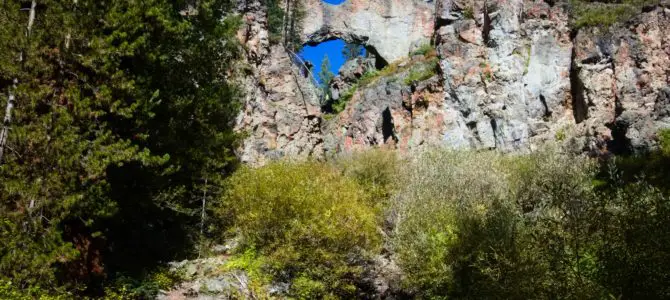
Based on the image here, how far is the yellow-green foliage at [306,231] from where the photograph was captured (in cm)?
2152

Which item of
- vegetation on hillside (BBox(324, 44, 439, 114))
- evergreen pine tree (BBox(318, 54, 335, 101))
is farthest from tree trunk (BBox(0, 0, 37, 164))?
evergreen pine tree (BBox(318, 54, 335, 101))

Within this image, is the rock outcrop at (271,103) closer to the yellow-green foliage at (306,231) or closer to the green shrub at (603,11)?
the yellow-green foliage at (306,231)

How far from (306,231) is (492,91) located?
95.6 feet

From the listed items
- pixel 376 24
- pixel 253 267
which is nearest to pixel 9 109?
pixel 253 267

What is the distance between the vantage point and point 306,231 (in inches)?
853

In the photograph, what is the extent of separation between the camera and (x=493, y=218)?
18609 mm

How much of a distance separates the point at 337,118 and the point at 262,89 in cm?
856

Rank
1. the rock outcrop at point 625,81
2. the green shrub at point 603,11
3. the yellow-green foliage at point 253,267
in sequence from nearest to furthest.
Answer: the yellow-green foliage at point 253,267, the rock outcrop at point 625,81, the green shrub at point 603,11

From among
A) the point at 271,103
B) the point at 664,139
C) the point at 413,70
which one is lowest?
the point at 664,139

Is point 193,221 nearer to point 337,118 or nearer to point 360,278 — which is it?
point 360,278

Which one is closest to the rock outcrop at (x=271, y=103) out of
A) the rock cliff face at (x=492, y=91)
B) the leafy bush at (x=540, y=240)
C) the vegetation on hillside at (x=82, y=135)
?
the rock cliff face at (x=492, y=91)

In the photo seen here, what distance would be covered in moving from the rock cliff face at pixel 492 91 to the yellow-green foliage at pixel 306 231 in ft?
63.1

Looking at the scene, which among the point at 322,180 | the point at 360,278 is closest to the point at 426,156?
the point at 322,180

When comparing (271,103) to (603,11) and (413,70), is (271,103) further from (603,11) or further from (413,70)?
(603,11)
